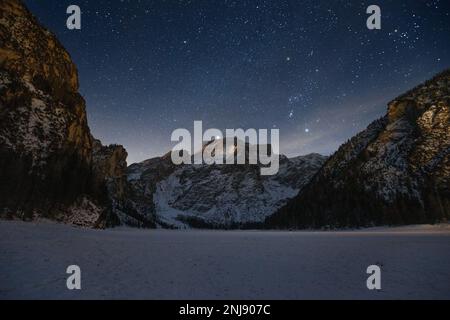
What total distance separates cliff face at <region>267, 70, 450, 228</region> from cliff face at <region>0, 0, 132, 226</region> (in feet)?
317

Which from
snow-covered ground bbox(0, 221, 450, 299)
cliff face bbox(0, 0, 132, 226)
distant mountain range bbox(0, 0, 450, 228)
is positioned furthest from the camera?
distant mountain range bbox(0, 0, 450, 228)

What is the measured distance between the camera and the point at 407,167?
11562cm

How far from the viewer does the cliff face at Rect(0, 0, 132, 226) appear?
4912 cm

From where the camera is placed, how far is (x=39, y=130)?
53.8 metres

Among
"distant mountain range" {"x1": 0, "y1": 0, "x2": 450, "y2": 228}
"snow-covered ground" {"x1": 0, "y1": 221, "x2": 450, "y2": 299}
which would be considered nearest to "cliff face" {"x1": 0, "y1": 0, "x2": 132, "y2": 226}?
"distant mountain range" {"x1": 0, "y1": 0, "x2": 450, "y2": 228}

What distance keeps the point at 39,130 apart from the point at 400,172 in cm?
11530

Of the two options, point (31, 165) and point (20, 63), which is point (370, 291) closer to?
point (31, 165)

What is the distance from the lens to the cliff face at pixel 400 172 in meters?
102

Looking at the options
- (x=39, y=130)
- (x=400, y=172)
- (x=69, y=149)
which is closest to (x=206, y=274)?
(x=39, y=130)

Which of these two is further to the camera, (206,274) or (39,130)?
(39,130)

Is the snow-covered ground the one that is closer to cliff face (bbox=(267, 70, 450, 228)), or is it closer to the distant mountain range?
the distant mountain range

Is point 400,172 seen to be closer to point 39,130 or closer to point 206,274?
point 39,130

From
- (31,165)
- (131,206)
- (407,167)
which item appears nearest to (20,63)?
(31,165)

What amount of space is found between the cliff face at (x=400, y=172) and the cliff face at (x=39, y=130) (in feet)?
317
